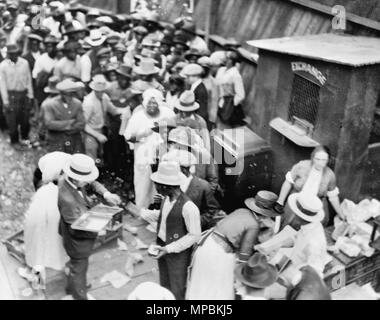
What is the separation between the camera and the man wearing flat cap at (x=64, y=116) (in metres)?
8.86

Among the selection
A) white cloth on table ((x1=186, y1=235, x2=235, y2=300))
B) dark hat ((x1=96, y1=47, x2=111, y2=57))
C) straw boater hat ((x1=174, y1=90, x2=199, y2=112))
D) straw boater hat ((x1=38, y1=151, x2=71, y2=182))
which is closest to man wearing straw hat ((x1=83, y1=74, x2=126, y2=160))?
straw boater hat ((x1=174, y1=90, x2=199, y2=112))

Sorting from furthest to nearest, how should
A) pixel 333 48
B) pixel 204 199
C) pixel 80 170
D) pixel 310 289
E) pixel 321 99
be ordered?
pixel 333 48 → pixel 321 99 → pixel 204 199 → pixel 80 170 → pixel 310 289

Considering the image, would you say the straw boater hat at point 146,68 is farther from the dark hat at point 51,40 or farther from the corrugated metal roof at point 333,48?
the dark hat at point 51,40

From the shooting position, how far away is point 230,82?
11.1 metres

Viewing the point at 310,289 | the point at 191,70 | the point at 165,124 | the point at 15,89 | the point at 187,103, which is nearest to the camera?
the point at 310,289

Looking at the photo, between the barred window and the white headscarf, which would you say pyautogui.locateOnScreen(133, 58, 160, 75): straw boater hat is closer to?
the white headscarf

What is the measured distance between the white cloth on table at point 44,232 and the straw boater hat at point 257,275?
7.42 ft

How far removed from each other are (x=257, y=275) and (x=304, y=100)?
3.71 metres

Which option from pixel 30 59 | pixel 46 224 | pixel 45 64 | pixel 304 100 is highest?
pixel 304 100

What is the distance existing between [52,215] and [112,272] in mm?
1474

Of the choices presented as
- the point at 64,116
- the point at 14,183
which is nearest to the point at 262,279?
the point at 64,116

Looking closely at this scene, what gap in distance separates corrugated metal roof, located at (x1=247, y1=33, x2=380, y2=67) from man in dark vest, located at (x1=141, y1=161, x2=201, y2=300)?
2.90m

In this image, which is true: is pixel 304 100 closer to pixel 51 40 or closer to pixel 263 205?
pixel 263 205

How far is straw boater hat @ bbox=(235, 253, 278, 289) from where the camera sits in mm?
5574
